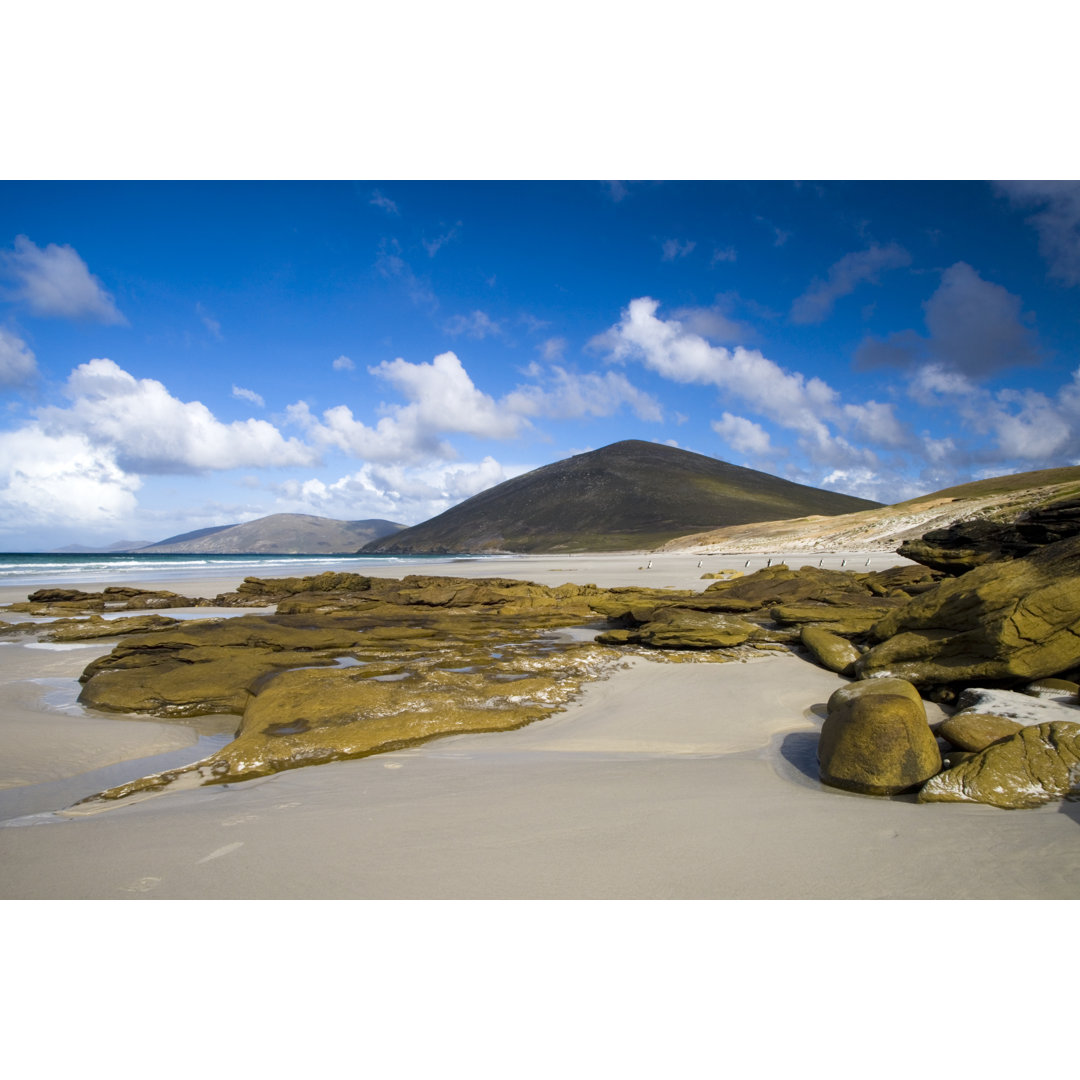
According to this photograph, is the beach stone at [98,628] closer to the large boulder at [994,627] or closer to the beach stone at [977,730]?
the large boulder at [994,627]

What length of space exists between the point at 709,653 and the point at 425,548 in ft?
A: 510

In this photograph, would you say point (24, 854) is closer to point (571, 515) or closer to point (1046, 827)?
point (1046, 827)

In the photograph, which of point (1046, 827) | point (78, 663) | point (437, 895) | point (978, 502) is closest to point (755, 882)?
point (437, 895)

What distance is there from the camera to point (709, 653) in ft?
31.1

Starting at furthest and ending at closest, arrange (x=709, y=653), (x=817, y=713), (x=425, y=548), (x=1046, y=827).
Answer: (x=425, y=548)
(x=709, y=653)
(x=817, y=713)
(x=1046, y=827)

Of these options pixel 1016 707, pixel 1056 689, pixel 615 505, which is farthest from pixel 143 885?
pixel 615 505

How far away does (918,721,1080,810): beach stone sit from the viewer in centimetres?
378

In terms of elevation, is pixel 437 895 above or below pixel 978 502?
below

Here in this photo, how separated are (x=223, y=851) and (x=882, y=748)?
4.31m

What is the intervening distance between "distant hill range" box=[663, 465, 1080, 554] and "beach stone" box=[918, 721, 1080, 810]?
37.5 meters

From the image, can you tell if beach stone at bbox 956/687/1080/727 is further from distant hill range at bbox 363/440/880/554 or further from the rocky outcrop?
distant hill range at bbox 363/440/880/554

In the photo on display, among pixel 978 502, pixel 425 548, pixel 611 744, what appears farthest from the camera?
pixel 425 548

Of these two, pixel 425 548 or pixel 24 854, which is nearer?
pixel 24 854

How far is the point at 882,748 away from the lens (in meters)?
4.16
